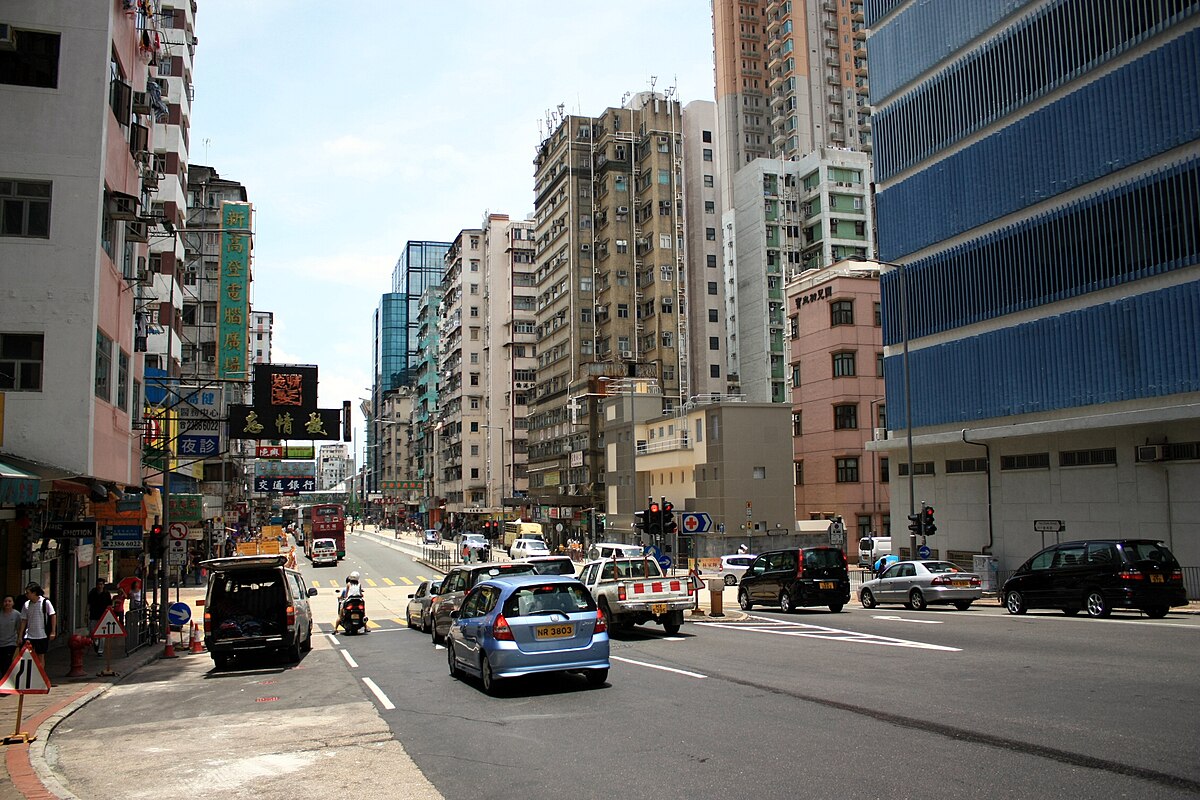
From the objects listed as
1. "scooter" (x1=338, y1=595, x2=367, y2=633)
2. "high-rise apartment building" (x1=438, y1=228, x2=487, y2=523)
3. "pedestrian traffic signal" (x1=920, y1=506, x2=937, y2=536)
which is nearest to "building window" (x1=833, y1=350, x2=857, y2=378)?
"pedestrian traffic signal" (x1=920, y1=506, x2=937, y2=536)

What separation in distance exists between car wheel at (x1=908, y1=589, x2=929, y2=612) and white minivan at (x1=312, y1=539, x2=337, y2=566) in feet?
164

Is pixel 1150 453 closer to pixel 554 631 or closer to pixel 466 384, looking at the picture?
pixel 554 631

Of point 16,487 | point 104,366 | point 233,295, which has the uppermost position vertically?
point 233,295

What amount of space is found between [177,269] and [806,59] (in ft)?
264

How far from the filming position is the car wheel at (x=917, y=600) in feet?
93.9

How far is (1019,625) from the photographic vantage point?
2127cm

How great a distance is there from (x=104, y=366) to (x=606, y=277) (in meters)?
65.5

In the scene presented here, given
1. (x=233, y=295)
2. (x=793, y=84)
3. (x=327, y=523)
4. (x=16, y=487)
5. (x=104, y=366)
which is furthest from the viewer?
(x=793, y=84)

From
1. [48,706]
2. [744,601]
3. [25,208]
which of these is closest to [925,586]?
[744,601]

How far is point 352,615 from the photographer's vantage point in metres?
27.9

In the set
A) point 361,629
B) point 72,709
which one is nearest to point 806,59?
point 361,629

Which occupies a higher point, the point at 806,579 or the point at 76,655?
the point at 806,579

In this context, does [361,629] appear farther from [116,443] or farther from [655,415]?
[655,415]

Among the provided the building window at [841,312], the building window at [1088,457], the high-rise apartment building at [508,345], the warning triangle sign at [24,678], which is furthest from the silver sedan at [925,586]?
the high-rise apartment building at [508,345]
